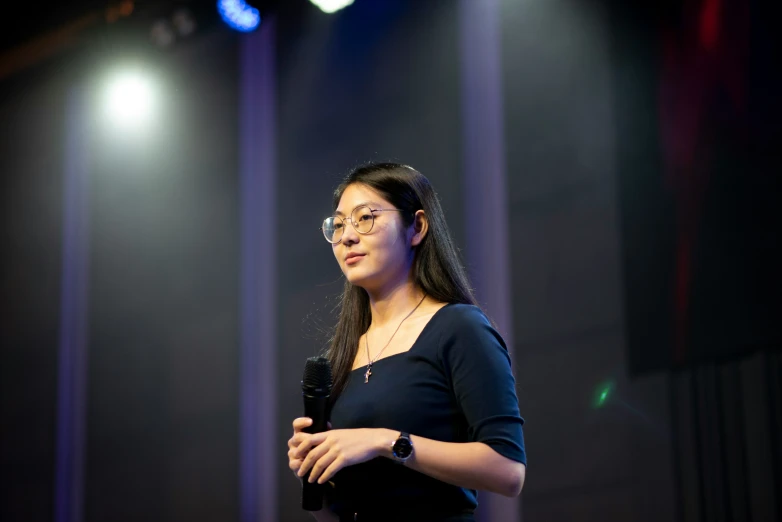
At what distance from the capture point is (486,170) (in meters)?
3.39

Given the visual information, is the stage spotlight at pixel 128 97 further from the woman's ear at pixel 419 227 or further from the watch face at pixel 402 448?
the watch face at pixel 402 448

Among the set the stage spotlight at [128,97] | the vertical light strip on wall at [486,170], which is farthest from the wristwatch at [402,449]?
the stage spotlight at [128,97]

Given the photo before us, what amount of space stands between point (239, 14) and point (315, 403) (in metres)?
3.28

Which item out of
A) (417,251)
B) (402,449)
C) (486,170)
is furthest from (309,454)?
(486,170)

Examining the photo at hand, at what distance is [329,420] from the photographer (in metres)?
1.66

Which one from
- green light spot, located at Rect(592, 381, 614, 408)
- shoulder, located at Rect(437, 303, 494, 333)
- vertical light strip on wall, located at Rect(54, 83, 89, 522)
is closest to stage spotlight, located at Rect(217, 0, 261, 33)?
vertical light strip on wall, located at Rect(54, 83, 89, 522)

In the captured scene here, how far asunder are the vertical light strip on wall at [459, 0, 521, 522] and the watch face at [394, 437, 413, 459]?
1759 mm

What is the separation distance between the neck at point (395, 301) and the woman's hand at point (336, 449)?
35 cm

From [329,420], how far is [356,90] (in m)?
2.56

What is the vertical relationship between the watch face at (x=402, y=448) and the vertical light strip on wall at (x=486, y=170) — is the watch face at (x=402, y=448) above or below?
below

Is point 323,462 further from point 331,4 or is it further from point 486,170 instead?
point 331,4

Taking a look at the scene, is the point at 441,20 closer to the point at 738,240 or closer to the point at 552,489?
the point at 738,240

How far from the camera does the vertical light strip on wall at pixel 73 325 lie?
461cm

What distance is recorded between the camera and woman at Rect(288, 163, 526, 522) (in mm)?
1452
